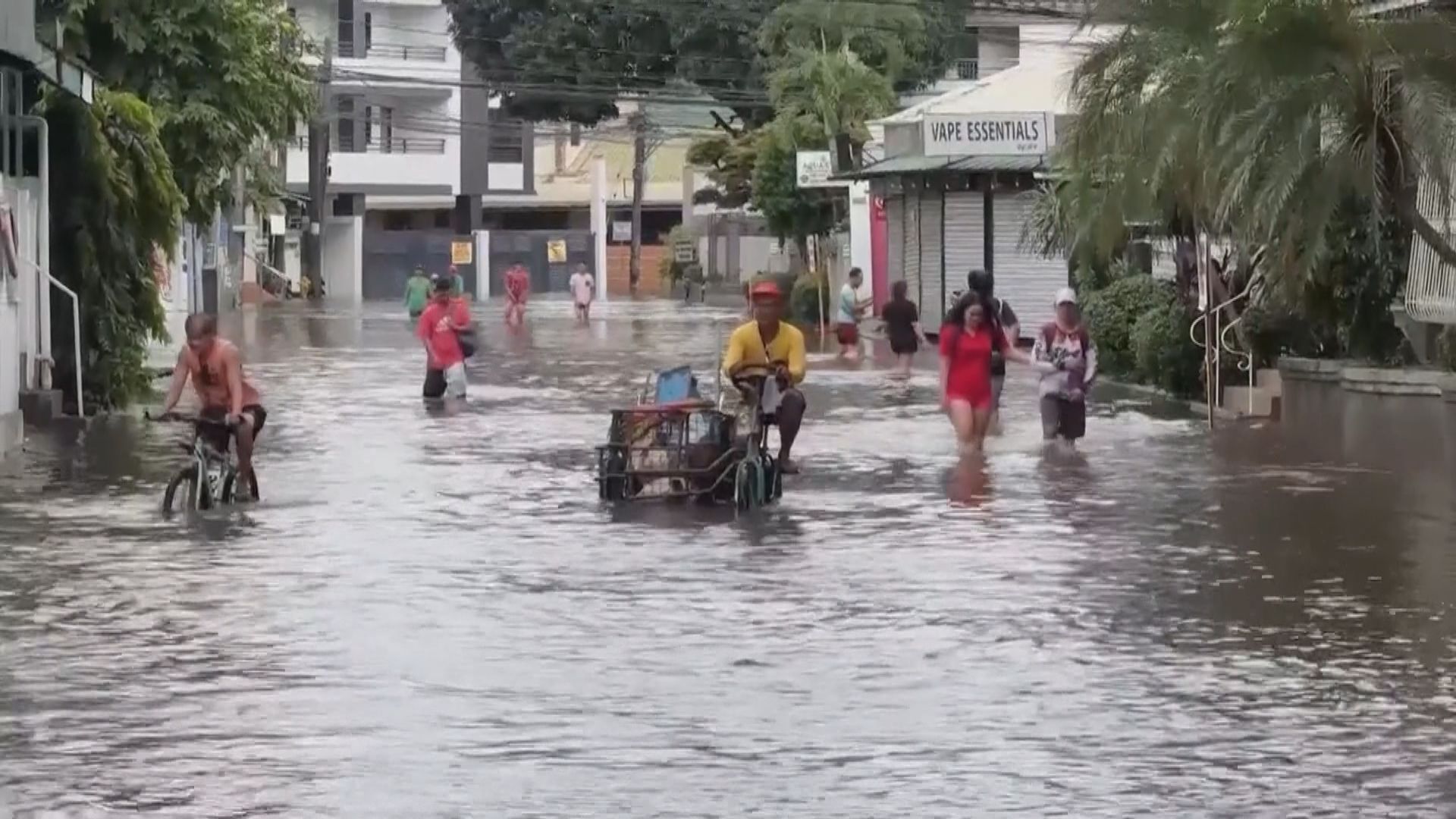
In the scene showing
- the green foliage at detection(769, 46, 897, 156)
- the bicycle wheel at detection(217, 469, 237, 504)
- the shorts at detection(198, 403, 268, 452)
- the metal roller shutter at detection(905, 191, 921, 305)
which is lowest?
the bicycle wheel at detection(217, 469, 237, 504)

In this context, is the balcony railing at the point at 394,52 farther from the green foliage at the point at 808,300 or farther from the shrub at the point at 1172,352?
the shrub at the point at 1172,352

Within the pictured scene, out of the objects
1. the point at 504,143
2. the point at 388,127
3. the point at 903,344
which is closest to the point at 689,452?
the point at 903,344

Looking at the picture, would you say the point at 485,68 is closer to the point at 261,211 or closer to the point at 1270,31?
the point at 261,211

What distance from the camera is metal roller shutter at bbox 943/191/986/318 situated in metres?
46.4

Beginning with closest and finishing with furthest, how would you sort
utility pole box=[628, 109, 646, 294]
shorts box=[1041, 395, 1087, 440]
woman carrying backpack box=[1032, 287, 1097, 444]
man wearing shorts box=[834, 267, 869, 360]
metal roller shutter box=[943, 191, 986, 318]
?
woman carrying backpack box=[1032, 287, 1097, 444] → shorts box=[1041, 395, 1087, 440] → man wearing shorts box=[834, 267, 869, 360] → metal roller shutter box=[943, 191, 986, 318] → utility pole box=[628, 109, 646, 294]

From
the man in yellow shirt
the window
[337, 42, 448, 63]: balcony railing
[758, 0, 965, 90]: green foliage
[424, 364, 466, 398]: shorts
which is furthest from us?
the window

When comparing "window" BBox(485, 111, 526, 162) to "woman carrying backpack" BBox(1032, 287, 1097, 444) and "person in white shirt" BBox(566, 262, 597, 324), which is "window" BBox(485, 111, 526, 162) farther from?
"woman carrying backpack" BBox(1032, 287, 1097, 444)

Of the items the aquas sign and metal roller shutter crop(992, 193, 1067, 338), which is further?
metal roller shutter crop(992, 193, 1067, 338)

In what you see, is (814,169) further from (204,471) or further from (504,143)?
(204,471)

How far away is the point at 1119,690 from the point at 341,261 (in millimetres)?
84061

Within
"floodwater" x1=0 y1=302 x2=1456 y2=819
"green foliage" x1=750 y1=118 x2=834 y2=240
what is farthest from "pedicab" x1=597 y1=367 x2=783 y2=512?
"green foliage" x1=750 y1=118 x2=834 y2=240

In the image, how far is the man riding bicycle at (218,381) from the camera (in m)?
18.3

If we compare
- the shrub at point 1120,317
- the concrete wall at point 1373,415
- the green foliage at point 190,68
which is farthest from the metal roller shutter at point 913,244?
the concrete wall at point 1373,415

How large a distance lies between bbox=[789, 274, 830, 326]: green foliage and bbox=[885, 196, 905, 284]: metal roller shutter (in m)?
5.27
